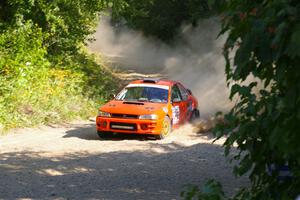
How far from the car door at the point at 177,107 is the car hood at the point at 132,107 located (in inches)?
21.2

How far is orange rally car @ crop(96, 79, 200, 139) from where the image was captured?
45.0ft

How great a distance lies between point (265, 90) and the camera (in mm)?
4117

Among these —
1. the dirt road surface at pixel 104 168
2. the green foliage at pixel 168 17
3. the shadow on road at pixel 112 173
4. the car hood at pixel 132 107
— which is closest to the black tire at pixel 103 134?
the dirt road surface at pixel 104 168

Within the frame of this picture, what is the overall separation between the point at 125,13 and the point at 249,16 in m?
22.2

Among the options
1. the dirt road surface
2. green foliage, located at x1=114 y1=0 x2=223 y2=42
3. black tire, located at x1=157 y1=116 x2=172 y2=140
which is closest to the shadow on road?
the dirt road surface

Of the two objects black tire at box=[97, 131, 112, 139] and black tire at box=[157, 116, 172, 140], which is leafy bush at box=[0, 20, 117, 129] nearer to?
black tire at box=[97, 131, 112, 139]

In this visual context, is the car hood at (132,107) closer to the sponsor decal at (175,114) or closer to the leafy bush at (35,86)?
the sponsor decal at (175,114)

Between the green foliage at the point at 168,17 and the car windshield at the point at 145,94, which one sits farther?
the green foliage at the point at 168,17

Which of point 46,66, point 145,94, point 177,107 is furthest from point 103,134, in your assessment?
point 46,66

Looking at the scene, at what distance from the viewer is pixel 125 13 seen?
25516mm

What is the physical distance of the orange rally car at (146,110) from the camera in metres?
13.7

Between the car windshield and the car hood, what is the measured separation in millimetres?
406

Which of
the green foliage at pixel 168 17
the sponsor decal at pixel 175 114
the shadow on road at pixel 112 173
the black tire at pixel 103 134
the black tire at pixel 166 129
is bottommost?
the shadow on road at pixel 112 173

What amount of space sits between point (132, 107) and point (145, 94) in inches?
43.3
